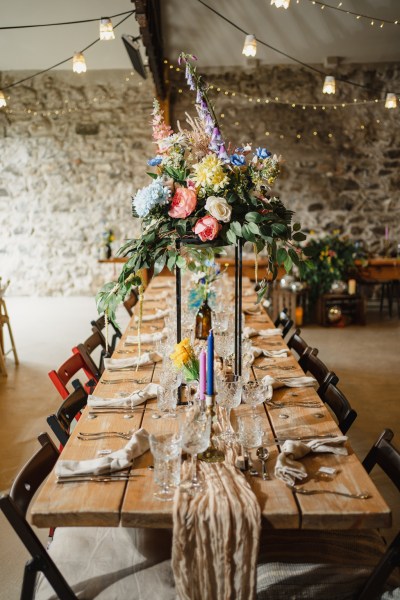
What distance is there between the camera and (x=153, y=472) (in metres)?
1.80

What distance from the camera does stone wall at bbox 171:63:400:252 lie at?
851cm

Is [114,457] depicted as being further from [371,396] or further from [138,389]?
[371,396]

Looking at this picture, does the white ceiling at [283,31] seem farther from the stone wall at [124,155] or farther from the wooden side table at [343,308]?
the wooden side table at [343,308]

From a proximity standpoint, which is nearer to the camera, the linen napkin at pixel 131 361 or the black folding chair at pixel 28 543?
the black folding chair at pixel 28 543

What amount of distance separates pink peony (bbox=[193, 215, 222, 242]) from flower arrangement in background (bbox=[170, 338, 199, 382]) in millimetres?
534

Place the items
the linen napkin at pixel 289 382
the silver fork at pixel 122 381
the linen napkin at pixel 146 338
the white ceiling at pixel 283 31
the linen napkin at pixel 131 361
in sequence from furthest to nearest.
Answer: the white ceiling at pixel 283 31, the linen napkin at pixel 146 338, the linen napkin at pixel 131 361, the silver fork at pixel 122 381, the linen napkin at pixel 289 382

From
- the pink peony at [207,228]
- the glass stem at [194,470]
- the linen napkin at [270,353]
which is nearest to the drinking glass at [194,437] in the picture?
the glass stem at [194,470]

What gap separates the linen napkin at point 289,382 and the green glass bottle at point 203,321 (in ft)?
2.25

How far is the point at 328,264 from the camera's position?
22.3 feet

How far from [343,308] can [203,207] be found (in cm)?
523

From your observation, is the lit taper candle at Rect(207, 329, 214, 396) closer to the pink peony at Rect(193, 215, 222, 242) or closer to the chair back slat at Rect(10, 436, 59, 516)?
the pink peony at Rect(193, 215, 222, 242)

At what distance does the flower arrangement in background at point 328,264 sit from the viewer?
6.80m

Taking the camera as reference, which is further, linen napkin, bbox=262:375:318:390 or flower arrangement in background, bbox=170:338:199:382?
linen napkin, bbox=262:375:318:390

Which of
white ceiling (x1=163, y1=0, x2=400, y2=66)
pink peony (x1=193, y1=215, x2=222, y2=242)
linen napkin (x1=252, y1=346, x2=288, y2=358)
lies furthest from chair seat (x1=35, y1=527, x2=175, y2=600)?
white ceiling (x1=163, y1=0, x2=400, y2=66)
